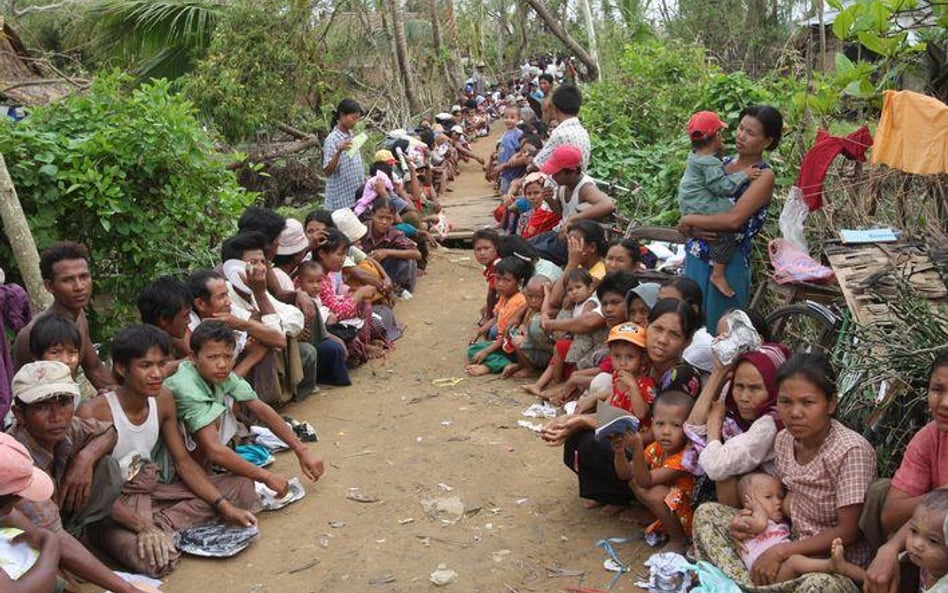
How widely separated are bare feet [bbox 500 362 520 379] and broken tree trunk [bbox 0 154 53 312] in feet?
10.0

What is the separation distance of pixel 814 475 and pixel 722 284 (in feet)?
6.51

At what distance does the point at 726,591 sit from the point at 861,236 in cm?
234

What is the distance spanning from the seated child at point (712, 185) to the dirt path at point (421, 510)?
1453 millimetres

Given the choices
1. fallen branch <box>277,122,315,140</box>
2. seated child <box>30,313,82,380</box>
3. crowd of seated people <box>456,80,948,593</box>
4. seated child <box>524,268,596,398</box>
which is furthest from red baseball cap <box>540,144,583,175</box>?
fallen branch <box>277,122,315,140</box>

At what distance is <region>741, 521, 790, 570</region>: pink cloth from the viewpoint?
3.61 metres

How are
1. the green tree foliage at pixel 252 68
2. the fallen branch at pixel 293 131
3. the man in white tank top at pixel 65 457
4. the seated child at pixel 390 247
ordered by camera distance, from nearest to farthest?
the man in white tank top at pixel 65 457
the seated child at pixel 390 247
the green tree foliage at pixel 252 68
the fallen branch at pixel 293 131

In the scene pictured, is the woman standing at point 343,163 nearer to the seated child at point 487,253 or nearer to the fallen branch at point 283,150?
the seated child at point 487,253

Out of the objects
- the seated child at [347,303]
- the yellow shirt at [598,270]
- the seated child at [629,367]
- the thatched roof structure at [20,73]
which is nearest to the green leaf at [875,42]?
the yellow shirt at [598,270]

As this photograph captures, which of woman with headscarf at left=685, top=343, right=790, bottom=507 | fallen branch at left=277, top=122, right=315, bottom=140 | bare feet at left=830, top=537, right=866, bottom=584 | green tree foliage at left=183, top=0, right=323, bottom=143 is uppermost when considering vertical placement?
green tree foliage at left=183, top=0, right=323, bottom=143

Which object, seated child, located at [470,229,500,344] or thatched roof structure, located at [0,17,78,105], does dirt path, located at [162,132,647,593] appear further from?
thatched roof structure, located at [0,17,78,105]

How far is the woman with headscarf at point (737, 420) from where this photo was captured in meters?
3.78

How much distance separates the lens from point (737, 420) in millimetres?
4035

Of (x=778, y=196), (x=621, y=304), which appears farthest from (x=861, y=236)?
(x=778, y=196)

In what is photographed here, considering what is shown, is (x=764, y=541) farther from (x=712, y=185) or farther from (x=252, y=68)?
(x=252, y=68)
